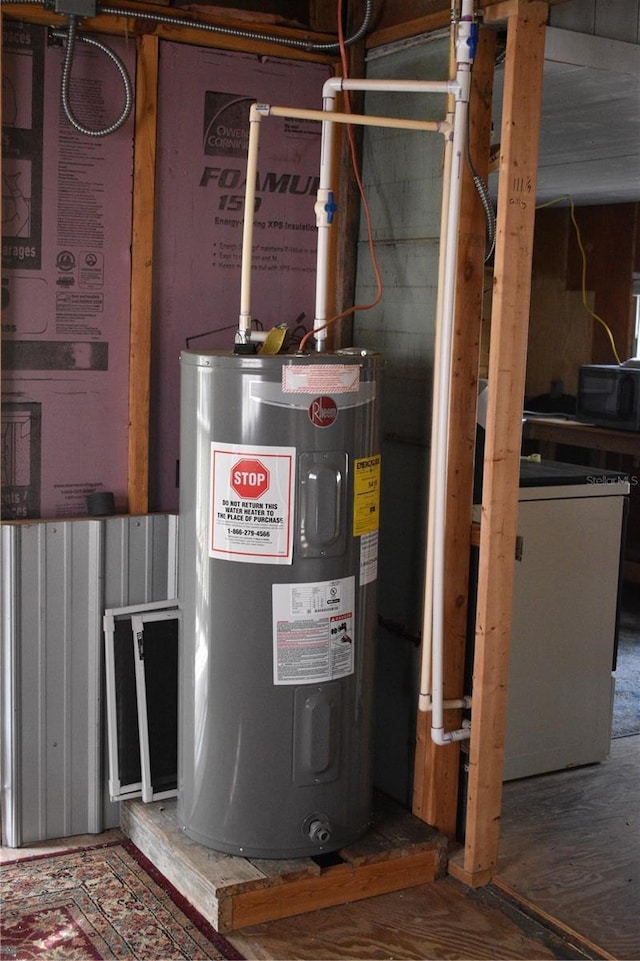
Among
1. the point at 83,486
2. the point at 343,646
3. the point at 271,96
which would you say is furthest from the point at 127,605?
the point at 271,96

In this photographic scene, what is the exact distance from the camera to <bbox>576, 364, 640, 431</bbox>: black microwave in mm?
5902

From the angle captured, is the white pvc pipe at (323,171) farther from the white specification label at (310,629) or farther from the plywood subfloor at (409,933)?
the plywood subfloor at (409,933)

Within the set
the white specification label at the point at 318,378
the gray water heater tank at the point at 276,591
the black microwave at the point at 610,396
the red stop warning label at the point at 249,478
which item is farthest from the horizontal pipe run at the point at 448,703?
the black microwave at the point at 610,396

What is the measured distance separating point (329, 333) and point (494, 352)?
761mm

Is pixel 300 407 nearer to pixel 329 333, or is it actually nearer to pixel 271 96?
pixel 329 333

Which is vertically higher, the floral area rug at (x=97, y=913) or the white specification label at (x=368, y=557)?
the white specification label at (x=368, y=557)

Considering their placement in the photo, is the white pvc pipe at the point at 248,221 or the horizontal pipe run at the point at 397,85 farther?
the white pvc pipe at the point at 248,221

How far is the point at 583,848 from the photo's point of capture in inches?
124

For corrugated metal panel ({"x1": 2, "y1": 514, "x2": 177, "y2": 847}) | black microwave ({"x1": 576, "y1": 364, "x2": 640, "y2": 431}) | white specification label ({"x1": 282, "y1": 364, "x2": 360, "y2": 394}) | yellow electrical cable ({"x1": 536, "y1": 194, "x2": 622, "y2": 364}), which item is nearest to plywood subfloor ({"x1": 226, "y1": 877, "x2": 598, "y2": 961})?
corrugated metal panel ({"x1": 2, "y1": 514, "x2": 177, "y2": 847})

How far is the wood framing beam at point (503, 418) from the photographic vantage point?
2625 mm

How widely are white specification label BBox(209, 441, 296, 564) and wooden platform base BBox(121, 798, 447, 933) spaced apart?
773 mm

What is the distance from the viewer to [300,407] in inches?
103

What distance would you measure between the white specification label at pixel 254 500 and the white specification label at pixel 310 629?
0.10 metres

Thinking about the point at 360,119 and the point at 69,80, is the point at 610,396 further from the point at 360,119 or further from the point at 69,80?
the point at 69,80
